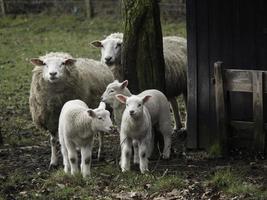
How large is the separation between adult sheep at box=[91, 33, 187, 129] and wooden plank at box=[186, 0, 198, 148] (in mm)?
1019

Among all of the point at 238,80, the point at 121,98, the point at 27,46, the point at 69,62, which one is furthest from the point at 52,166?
the point at 27,46

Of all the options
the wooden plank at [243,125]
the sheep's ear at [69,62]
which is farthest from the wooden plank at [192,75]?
the sheep's ear at [69,62]

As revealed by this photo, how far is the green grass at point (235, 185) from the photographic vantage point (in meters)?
8.44

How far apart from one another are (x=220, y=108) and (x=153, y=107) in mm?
965

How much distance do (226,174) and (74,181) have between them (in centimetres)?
186

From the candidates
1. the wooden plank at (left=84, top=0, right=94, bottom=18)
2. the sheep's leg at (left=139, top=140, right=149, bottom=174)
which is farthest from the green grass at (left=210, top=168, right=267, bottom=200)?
the wooden plank at (left=84, top=0, right=94, bottom=18)

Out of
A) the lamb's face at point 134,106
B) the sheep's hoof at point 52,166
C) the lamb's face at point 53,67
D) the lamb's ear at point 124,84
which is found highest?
the lamb's face at point 53,67

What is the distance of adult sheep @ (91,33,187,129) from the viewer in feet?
41.5

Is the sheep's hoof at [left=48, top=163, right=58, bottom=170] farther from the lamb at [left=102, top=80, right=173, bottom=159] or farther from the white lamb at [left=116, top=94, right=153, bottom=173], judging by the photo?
the white lamb at [left=116, top=94, right=153, bottom=173]

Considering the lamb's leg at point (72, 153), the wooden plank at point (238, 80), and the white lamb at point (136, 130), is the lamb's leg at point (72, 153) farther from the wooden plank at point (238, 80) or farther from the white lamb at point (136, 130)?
the wooden plank at point (238, 80)

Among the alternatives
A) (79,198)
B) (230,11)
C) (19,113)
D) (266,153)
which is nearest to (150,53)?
(230,11)

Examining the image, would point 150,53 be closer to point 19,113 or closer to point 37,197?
point 37,197

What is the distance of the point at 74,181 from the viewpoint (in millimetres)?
9320

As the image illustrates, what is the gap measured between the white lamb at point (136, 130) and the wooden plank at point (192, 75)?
6.27 feet
